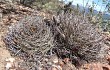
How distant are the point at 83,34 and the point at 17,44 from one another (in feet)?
3.59

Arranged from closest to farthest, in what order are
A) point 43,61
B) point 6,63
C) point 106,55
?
point 6,63 < point 43,61 < point 106,55

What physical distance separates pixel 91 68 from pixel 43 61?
820 mm

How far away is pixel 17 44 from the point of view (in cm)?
435

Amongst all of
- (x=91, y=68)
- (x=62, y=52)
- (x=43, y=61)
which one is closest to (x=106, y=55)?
(x=91, y=68)

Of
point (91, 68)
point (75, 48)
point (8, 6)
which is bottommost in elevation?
point (91, 68)

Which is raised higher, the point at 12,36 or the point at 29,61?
the point at 12,36

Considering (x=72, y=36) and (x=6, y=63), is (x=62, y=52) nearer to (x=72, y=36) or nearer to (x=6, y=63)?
(x=72, y=36)

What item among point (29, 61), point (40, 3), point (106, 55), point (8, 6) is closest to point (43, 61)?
point (29, 61)

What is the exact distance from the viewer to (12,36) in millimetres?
4414

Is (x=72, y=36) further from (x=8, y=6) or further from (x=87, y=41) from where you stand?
(x=8, y=6)

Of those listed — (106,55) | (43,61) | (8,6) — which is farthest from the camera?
(8,6)

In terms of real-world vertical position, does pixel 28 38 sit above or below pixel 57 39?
above

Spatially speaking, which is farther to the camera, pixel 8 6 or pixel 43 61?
pixel 8 6

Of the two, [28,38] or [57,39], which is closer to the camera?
[28,38]
